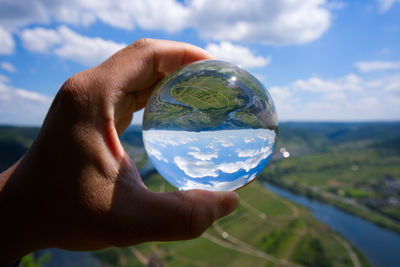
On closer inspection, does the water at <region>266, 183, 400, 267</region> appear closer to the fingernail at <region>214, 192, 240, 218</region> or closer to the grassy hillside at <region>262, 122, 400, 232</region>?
the grassy hillside at <region>262, 122, 400, 232</region>

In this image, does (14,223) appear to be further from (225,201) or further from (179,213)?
(225,201)

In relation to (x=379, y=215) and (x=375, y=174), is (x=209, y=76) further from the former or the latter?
(x=375, y=174)

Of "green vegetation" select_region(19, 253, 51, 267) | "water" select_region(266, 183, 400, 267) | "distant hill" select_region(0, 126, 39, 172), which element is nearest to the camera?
"green vegetation" select_region(19, 253, 51, 267)

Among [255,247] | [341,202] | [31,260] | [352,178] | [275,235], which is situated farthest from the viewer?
[352,178]

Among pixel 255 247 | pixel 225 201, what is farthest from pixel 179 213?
pixel 255 247

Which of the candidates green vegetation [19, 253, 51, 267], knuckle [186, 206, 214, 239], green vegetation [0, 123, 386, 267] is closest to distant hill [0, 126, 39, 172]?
green vegetation [0, 123, 386, 267]

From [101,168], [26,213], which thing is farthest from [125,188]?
[26,213]
